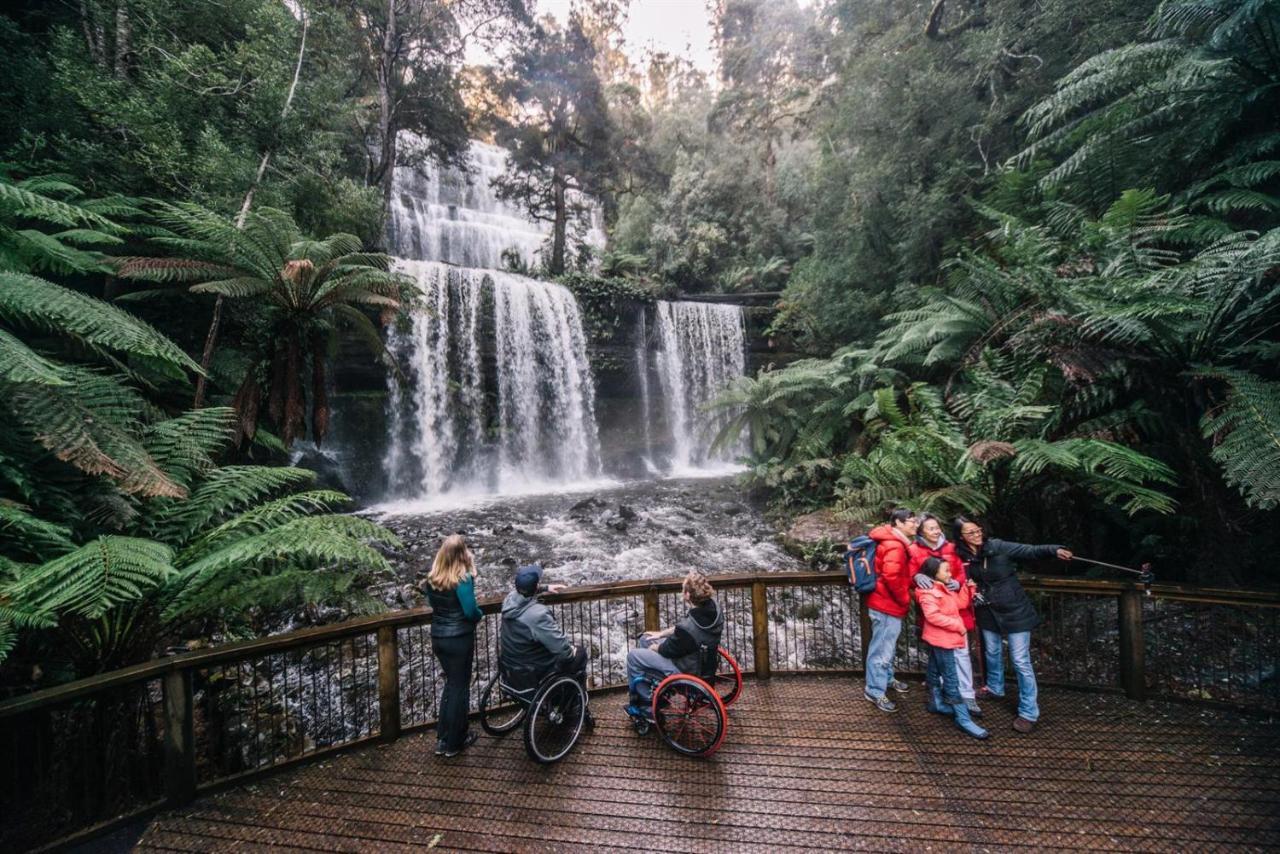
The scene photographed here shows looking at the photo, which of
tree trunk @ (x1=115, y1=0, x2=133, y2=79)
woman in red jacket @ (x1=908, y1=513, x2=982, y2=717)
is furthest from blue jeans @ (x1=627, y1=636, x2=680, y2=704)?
tree trunk @ (x1=115, y1=0, x2=133, y2=79)

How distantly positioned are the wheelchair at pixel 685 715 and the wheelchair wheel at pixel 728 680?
8.7 inches

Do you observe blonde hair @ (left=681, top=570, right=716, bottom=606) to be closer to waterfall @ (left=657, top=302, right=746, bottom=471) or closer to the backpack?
the backpack

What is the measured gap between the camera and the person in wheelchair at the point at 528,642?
9.61ft

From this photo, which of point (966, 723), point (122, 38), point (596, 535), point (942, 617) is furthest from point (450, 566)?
point (122, 38)

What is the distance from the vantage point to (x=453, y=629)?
293 centimetres

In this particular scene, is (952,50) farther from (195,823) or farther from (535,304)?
(195,823)

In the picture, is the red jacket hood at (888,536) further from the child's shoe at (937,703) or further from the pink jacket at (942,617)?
the child's shoe at (937,703)

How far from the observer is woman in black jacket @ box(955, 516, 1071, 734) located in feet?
10.3

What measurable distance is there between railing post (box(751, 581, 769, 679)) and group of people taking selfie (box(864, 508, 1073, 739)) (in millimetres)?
777

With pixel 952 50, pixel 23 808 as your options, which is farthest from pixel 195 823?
pixel 952 50

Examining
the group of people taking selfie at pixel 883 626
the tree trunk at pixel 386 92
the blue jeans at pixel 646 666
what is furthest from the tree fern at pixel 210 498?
the tree trunk at pixel 386 92

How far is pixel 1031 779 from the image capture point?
107 inches

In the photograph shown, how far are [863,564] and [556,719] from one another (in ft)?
7.48

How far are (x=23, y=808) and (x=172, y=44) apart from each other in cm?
972
